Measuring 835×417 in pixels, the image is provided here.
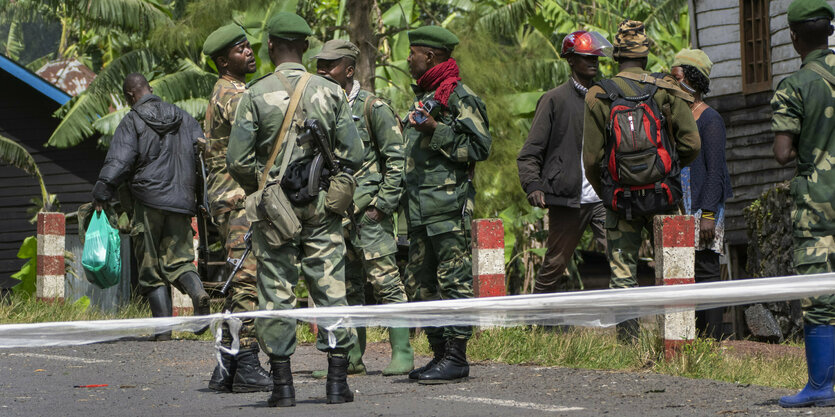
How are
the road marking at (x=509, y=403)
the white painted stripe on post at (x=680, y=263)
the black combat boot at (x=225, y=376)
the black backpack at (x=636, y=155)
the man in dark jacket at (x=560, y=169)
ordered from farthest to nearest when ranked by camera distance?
the man in dark jacket at (x=560, y=169) → the white painted stripe on post at (x=680, y=263) → the black combat boot at (x=225, y=376) → the black backpack at (x=636, y=155) → the road marking at (x=509, y=403)

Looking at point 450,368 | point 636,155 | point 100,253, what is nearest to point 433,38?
point 636,155

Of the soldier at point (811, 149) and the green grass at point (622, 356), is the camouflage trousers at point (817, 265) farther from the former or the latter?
the green grass at point (622, 356)

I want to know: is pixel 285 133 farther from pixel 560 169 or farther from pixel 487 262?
pixel 487 262

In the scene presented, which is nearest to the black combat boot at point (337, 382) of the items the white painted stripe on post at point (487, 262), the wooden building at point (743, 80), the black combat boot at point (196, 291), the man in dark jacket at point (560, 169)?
the man in dark jacket at point (560, 169)

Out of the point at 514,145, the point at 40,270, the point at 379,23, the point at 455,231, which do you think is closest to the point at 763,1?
the point at 514,145

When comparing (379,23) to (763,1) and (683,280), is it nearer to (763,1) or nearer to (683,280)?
(763,1)

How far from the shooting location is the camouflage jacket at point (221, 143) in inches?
282

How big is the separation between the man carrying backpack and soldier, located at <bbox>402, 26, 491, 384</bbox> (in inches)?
26.0

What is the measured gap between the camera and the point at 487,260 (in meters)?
9.32

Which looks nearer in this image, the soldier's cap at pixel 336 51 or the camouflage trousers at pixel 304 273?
the camouflage trousers at pixel 304 273

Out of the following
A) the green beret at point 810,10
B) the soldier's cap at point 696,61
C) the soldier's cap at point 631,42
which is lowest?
the green beret at point 810,10

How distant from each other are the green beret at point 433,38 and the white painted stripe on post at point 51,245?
19.6 feet

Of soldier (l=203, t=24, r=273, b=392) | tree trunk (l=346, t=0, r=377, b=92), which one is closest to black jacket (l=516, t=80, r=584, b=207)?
soldier (l=203, t=24, r=273, b=392)

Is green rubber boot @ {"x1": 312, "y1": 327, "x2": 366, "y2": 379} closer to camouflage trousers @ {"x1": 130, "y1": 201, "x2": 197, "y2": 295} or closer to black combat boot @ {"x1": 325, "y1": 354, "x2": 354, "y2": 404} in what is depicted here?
black combat boot @ {"x1": 325, "y1": 354, "x2": 354, "y2": 404}
